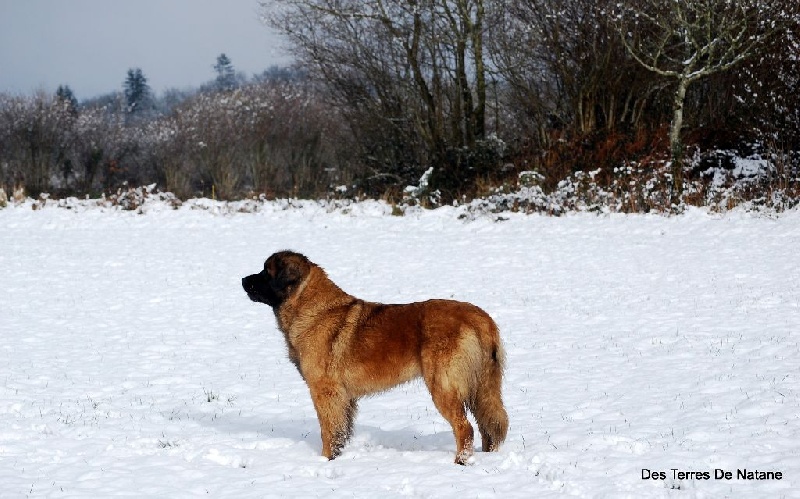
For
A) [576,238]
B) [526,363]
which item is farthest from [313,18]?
[526,363]

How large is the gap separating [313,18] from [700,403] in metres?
22.0

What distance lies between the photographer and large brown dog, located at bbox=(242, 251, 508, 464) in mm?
5262

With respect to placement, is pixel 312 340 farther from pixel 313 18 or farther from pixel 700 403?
pixel 313 18

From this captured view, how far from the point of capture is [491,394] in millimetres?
5422

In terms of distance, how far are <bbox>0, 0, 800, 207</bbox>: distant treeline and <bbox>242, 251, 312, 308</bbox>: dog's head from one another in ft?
54.1

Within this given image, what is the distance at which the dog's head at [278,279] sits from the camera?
5844 mm

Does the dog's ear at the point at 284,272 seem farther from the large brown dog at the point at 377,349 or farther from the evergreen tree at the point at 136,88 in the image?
the evergreen tree at the point at 136,88

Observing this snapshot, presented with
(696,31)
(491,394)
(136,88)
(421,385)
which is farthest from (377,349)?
(136,88)

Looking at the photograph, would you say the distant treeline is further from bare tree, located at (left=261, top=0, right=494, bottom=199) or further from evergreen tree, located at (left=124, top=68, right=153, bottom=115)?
evergreen tree, located at (left=124, top=68, right=153, bottom=115)

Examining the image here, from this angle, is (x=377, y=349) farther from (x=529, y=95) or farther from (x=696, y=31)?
(x=529, y=95)

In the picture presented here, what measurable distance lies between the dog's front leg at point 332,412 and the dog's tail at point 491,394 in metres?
0.95

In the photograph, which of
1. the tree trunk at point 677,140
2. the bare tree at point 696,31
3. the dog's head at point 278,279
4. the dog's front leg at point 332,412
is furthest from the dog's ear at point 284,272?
the tree trunk at point 677,140

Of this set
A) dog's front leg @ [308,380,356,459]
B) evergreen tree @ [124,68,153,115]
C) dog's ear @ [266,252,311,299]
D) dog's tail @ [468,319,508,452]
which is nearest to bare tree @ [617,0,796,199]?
dog's tail @ [468,319,508,452]

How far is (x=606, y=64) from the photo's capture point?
23.9 metres
